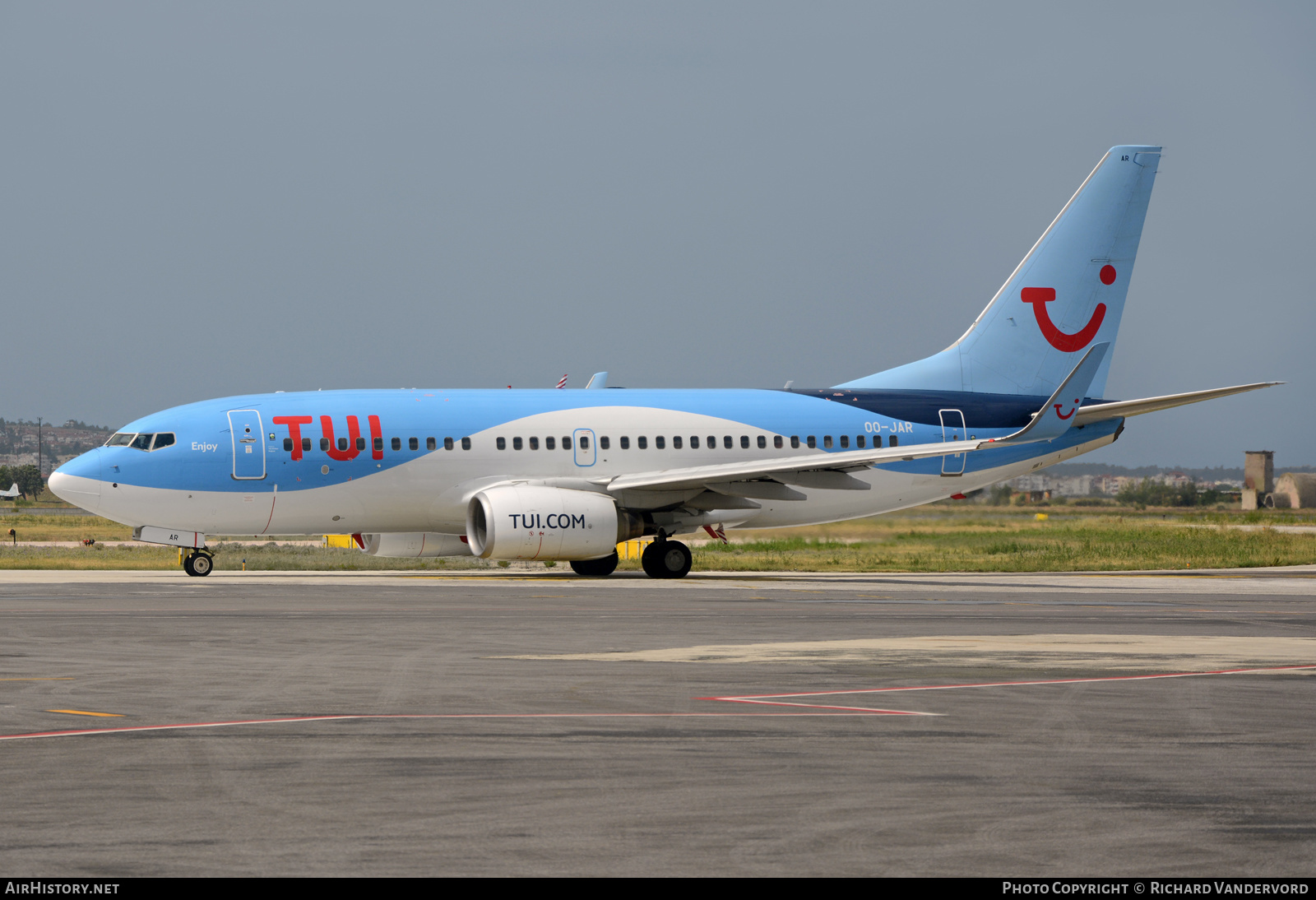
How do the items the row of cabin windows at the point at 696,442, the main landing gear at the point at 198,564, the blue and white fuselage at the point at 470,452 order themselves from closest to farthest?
the blue and white fuselage at the point at 470,452 < the main landing gear at the point at 198,564 < the row of cabin windows at the point at 696,442

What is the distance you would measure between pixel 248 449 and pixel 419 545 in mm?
4902

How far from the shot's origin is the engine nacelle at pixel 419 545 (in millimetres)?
33812

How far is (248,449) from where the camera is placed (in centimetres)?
3094

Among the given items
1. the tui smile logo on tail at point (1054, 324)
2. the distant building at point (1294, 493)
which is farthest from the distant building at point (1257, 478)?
the tui smile logo on tail at point (1054, 324)

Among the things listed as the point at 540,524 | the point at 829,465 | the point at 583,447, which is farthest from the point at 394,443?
the point at 829,465

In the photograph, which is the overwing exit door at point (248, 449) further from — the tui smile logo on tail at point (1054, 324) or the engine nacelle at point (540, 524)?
the tui smile logo on tail at point (1054, 324)

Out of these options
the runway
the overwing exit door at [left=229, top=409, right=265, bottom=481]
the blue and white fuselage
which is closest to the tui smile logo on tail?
the blue and white fuselage

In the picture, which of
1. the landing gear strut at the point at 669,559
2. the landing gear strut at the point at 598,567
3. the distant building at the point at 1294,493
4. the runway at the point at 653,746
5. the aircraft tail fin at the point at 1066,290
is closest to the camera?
the runway at the point at 653,746

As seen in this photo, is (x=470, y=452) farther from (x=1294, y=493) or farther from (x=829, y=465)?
(x=1294, y=493)

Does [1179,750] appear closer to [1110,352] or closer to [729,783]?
[729,783]

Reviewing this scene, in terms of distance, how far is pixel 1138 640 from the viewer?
17.7 meters

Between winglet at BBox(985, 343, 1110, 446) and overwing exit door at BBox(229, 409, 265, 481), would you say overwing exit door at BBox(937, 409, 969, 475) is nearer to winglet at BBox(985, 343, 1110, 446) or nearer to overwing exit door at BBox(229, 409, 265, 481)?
winglet at BBox(985, 343, 1110, 446)

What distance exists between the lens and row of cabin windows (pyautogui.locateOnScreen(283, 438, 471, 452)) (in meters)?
31.2

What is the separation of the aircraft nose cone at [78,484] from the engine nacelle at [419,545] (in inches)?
255
